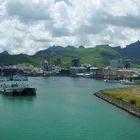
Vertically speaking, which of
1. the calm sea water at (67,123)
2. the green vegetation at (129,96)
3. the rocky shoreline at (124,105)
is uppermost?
the green vegetation at (129,96)

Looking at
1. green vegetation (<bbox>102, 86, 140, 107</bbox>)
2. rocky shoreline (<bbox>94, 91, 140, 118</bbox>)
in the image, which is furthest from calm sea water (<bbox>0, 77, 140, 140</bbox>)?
green vegetation (<bbox>102, 86, 140, 107</bbox>)

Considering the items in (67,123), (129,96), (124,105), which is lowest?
(67,123)

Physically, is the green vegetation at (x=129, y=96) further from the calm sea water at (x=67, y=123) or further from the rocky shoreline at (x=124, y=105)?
the calm sea water at (x=67, y=123)

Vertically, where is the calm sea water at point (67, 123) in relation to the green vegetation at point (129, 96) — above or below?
below

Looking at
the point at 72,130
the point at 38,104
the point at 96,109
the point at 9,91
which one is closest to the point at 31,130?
the point at 72,130

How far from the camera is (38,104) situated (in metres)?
71.5

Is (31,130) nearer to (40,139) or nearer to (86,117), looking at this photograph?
(40,139)

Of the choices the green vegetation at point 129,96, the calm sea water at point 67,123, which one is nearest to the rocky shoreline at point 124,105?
the calm sea water at point 67,123

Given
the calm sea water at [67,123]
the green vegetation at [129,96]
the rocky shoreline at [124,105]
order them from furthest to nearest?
the green vegetation at [129,96], the rocky shoreline at [124,105], the calm sea water at [67,123]

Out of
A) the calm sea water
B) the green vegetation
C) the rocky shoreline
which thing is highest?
the green vegetation

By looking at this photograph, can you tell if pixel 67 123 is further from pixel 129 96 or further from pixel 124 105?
pixel 129 96

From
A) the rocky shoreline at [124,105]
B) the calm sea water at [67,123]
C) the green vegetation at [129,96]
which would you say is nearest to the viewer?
the calm sea water at [67,123]

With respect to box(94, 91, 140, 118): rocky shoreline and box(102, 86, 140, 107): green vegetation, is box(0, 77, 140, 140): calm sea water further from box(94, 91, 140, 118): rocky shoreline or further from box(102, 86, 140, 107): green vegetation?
box(102, 86, 140, 107): green vegetation

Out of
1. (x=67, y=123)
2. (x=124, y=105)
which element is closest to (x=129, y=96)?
(x=124, y=105)
